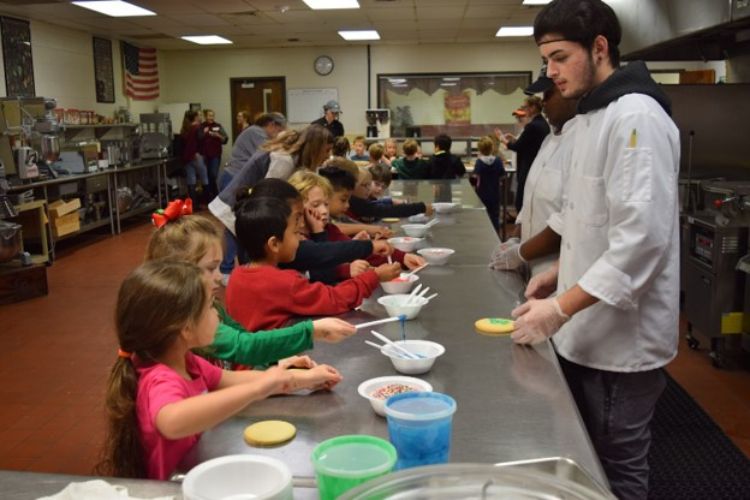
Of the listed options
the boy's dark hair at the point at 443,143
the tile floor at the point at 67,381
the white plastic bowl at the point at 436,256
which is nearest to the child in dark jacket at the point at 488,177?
the boy's dark hair at the point at 443,143

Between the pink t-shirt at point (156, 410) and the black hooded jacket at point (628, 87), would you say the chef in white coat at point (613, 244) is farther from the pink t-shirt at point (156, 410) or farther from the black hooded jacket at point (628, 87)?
the pink t-shirt at point (156, 410)

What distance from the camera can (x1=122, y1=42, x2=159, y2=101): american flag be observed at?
11734 mm

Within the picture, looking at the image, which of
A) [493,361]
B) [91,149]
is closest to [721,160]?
[493,361]

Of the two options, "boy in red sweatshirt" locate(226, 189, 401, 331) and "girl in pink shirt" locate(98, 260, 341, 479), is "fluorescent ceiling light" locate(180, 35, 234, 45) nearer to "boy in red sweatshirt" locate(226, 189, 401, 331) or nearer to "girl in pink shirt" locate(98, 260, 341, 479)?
"boy in red sweatshirt" locate(226, 189, 401, 331)

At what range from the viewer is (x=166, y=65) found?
1310 cm

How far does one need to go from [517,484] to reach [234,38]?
38.1ft

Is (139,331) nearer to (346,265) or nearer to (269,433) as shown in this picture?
(269,433)

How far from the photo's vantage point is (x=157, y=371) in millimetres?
1408

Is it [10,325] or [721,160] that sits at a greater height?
[721,160]

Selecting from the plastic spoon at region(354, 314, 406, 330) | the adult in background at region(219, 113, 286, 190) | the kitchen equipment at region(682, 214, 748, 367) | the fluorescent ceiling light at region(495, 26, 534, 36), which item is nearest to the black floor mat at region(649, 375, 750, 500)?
the kitchen equipment at region(682, 214, 748, 367)

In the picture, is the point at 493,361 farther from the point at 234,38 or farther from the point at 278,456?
the point at 234,38

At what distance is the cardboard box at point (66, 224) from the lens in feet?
24.1

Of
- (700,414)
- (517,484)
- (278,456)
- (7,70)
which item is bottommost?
(700,414)

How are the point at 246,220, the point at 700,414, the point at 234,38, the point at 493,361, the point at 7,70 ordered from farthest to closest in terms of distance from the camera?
the point at 234,38
the point at 7,70
the point at 700,414
the point at 246,220
the point at 493,361
